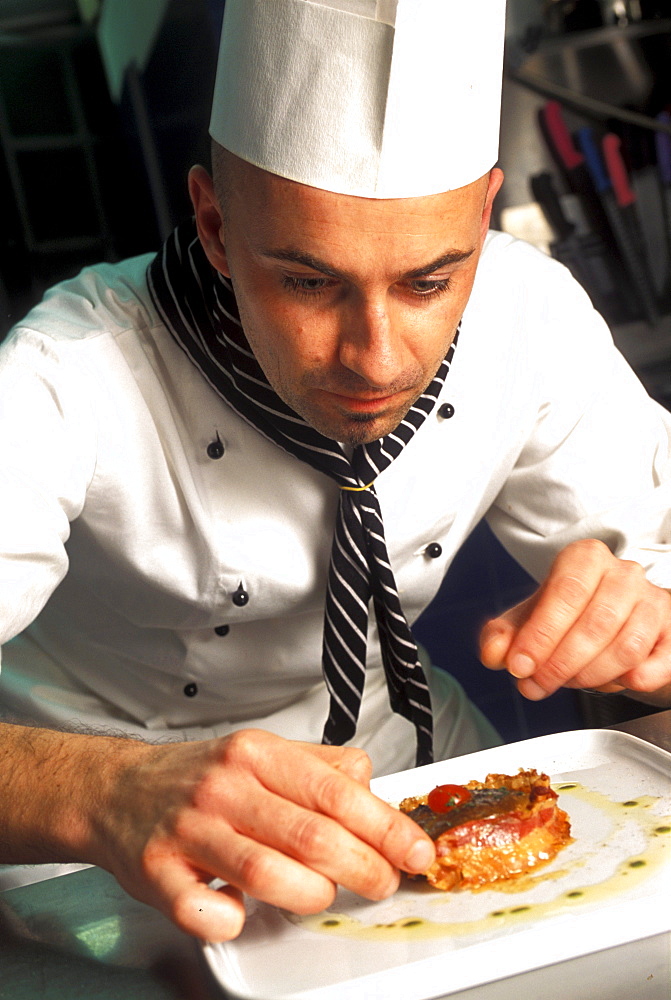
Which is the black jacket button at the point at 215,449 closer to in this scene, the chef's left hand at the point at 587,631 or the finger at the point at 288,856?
the chef's left hand at the point at 587,631

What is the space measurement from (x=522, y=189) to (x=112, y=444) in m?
1.69

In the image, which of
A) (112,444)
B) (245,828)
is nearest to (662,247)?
(112,444)

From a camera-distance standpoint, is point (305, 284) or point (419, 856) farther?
point (305, 284)

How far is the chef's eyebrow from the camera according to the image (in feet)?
3.59

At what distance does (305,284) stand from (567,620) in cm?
45

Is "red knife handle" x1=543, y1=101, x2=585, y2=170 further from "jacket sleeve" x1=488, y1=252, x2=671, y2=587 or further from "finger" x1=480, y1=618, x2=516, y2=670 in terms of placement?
"finger" x1=480, y1=618, x2=516, y2=670

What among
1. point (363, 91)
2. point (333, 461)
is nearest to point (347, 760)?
point (333, 461)

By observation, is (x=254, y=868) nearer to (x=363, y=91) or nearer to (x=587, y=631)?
(x=587, y=631)

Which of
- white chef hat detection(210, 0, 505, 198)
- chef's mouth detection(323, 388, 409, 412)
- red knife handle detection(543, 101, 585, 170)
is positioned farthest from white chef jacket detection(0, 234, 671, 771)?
red knife handle detection(543, 101, 585, 170)

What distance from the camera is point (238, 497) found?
1.45 meters

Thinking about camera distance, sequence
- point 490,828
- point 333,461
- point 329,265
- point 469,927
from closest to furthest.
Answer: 1. point 469,927
2. point 490,828
3. point 329,265
4. point 333,461

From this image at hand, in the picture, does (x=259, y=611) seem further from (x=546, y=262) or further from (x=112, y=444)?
(x=546, y=262)

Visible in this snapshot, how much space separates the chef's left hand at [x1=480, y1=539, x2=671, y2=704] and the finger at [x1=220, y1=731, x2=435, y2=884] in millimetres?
267

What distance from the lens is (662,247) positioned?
277cm
